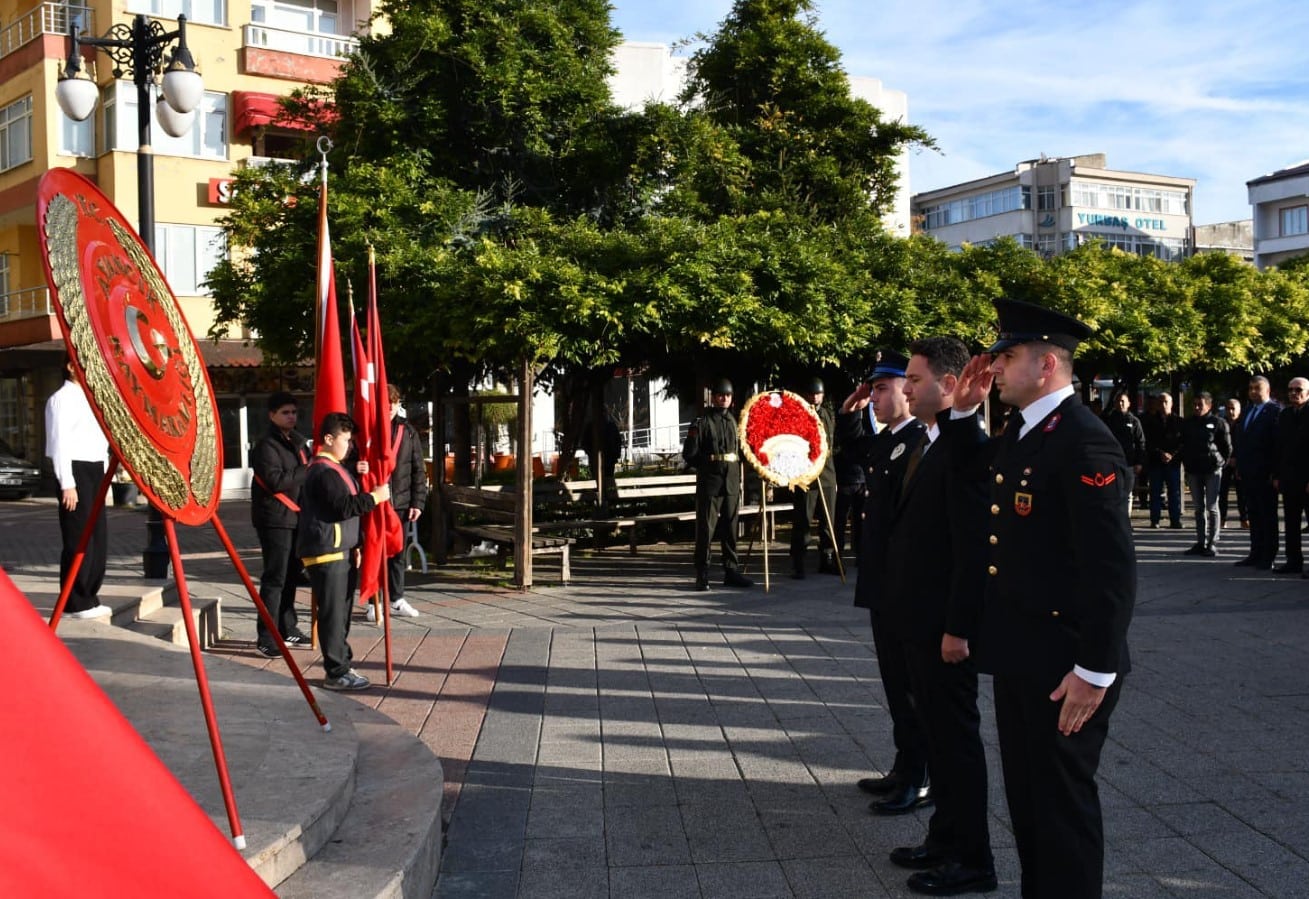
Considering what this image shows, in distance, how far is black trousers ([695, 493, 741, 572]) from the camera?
1188cm

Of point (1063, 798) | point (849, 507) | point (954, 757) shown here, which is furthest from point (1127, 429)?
point (1063, 798)

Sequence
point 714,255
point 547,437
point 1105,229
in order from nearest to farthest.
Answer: point 714,255 < point 547,437 < point 1105,229

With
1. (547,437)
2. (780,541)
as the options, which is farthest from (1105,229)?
(780,541)

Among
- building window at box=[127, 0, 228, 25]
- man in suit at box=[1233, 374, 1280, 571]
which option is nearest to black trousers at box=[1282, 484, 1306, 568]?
man in suit at box=[1233, 374, 1280, 571]

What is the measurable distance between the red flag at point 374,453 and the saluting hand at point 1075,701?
17.9 ft

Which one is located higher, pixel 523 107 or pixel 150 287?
pixel 523 107

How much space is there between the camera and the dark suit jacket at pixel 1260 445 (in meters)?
12.9

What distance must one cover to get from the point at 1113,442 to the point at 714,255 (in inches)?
372

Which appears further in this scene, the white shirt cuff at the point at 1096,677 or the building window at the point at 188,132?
the building window at the point at 188,132

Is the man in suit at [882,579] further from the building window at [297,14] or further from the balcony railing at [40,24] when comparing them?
the balcony railing at [40,24]

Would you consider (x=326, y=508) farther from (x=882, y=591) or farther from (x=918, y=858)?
(x=918, y=858)

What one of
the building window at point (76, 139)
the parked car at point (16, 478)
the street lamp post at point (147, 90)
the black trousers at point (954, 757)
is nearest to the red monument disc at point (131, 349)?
the black trousers at point (954, 757)

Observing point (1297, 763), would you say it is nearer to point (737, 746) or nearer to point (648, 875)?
point (737, 746)

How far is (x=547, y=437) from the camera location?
30.7m
